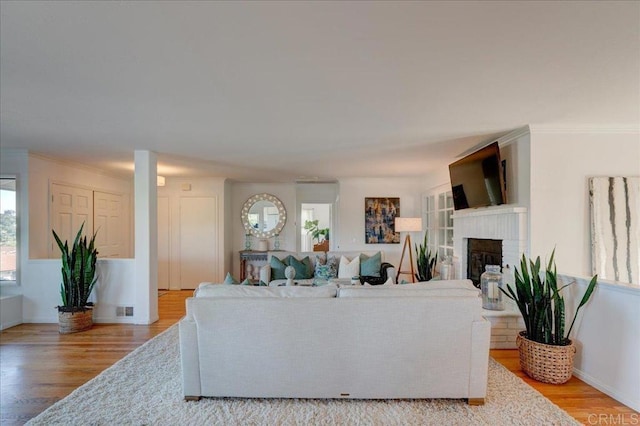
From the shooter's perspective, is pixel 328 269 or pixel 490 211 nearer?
pixel 490 211

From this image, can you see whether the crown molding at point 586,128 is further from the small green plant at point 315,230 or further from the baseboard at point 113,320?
the baseboard at point 113,320

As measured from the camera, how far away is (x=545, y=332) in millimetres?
2822

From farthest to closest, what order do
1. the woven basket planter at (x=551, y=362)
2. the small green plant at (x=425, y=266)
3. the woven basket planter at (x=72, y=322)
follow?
the small green plant at (x=425, y=266)
the woven basket planter at (x=72, y=322)
the woven basket planter at (x=551, y=362)

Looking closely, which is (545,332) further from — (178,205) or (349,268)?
(178,205)

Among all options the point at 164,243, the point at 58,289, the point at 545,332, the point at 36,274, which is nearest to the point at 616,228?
the point at 545,332

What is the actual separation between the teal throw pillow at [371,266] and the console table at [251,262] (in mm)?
2422

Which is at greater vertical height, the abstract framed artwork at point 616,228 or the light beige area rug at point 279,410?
the abstract framed artwork at point 616,228

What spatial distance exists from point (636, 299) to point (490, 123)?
1.80 m

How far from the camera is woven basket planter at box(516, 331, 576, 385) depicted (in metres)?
2.70

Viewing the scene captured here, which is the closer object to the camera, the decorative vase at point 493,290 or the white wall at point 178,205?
the decorative vase at point 493,290

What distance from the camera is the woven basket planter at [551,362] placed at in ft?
8.85

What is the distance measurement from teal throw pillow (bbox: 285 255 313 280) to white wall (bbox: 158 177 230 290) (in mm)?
1984

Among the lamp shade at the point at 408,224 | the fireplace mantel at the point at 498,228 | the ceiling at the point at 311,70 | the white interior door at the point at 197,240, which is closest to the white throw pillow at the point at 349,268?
the lamp shade at the point at 408,224

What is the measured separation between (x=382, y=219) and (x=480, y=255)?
2.72 metres
